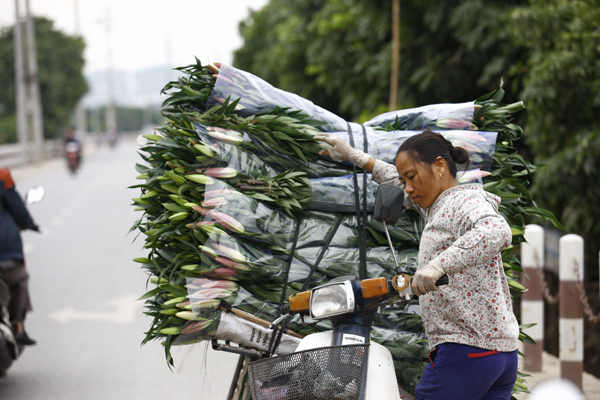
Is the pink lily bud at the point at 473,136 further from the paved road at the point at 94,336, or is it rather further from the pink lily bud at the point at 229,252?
the paved road at the point at 94,336

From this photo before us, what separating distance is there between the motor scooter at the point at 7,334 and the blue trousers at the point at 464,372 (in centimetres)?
347

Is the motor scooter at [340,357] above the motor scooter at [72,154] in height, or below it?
above

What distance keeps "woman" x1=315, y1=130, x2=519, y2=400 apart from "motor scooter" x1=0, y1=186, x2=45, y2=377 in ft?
11.3

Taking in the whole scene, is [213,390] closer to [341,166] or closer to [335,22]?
[341,166]

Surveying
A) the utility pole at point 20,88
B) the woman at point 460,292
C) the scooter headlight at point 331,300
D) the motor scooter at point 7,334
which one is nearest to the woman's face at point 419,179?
the woman at point 460,292

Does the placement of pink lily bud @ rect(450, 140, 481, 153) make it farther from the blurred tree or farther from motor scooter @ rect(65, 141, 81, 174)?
the blurred tree

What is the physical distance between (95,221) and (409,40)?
23.6 feet

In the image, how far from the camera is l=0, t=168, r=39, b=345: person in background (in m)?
4.83

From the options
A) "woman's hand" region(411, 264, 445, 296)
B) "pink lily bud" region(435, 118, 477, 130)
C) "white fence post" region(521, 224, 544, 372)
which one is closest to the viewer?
"woman's hand" region(411, 264, 445, 296)

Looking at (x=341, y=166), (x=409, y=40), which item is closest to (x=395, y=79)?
(x=409, y=40)

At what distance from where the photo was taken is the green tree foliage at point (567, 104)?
6.20m

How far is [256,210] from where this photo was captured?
2473 mm

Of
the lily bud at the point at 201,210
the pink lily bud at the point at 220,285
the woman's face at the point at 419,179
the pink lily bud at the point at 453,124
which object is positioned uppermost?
the pink lily bud at the point at 453,124

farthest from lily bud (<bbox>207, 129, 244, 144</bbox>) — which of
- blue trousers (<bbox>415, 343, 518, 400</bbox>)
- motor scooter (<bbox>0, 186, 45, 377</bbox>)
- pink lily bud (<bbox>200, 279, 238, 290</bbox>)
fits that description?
motor scooter (<bbox>0, 186, 45, 377</bbox>)
